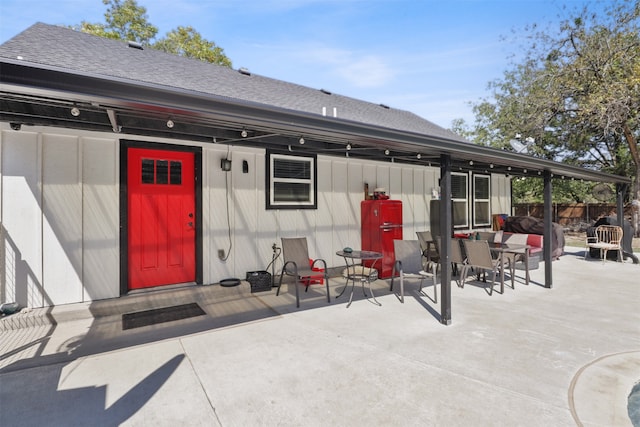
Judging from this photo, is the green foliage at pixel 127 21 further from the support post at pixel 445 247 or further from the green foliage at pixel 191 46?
the support post at pixel 445 247

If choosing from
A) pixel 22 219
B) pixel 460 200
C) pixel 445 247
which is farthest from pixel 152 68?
pixel 460 200

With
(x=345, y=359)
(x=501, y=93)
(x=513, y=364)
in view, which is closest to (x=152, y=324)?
(x=345, y=359)

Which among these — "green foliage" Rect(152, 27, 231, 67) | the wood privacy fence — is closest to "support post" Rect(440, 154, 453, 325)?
the wood privacy fence

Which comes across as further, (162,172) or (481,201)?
(481,201)

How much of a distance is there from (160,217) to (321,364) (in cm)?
330

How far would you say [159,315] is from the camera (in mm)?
4086

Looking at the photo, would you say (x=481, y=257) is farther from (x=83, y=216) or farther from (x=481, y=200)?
(x=83, y=216)

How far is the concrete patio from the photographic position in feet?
7.17

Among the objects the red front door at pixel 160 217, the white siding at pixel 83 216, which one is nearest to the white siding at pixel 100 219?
the white siding at pixel 83 216

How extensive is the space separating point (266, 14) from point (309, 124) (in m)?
7.08

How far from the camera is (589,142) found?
Answer: 15.1 m

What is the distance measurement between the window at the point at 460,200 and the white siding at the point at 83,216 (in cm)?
550

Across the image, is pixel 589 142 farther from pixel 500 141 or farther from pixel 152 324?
pixel 152 324

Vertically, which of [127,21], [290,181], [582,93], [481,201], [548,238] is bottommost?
[548,238]
